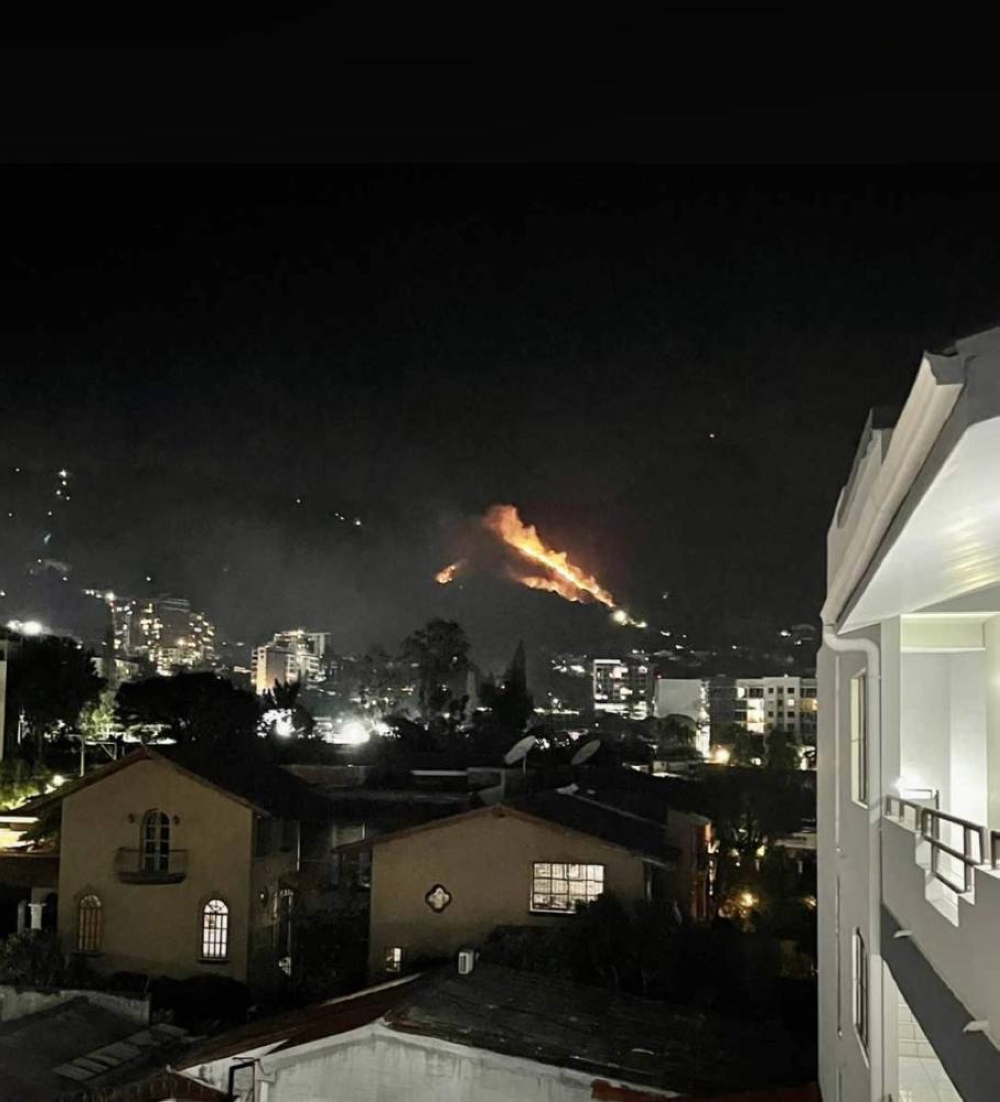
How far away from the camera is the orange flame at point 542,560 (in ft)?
24.3

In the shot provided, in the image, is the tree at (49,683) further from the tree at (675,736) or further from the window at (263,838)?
the tree at (675,736)

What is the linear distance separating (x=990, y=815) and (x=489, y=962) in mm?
2971

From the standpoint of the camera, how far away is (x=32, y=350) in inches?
297

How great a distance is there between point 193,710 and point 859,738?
418 cm

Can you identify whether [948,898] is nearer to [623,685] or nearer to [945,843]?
[945,843]

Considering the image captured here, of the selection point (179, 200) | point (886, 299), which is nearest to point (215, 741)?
point (179, 200)

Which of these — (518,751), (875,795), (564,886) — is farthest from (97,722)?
(875,795)

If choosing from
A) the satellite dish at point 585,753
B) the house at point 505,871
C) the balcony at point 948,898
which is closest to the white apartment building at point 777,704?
the house at point 505,871

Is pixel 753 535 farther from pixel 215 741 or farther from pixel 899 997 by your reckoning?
pixel 899 997

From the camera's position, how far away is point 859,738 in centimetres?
439

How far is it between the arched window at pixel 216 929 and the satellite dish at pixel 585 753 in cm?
192

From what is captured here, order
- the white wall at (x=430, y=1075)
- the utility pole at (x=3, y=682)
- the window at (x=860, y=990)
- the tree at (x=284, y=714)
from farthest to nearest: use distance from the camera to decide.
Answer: the utility pole at (x=3, y=682) → the tree at (x=284, y=714) → the white wall at (x=430, y=1075) → the window at (x=860, y=990)

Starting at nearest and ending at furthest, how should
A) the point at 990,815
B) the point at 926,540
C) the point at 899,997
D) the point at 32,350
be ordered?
the point at 926,540 → the point at 899,997 → the point at 990,815 → the point at 32,350

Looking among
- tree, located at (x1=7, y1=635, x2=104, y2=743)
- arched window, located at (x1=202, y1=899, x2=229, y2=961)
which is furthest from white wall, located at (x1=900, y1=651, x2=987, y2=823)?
tree, located at (x1=7, y1=635, x2=104, y2=743)
